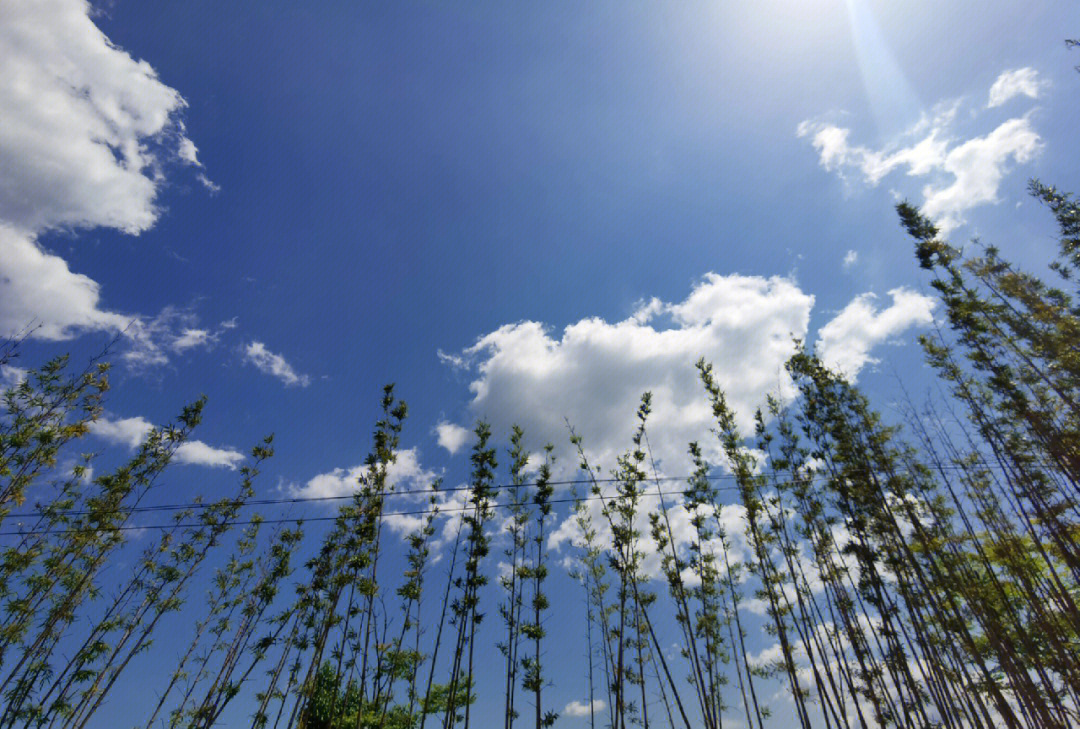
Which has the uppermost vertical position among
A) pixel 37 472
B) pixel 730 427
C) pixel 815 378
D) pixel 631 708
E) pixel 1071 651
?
pixel 815 378

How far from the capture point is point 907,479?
10078 mm

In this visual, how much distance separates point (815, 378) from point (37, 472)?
16.4 meters

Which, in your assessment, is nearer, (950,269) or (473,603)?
(473,603)

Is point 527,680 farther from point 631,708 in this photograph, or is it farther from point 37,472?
point 37,472

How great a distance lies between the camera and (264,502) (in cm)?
770

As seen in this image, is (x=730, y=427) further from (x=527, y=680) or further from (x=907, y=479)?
(x=527, y=680)

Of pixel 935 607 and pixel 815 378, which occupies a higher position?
pixel 815 378

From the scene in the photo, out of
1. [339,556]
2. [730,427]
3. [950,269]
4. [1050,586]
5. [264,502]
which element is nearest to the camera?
[264,502]

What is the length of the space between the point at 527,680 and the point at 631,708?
3617 millimetres

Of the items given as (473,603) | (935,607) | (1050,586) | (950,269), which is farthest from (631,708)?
(950,269)

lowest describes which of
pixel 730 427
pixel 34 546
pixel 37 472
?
pixel 34 546

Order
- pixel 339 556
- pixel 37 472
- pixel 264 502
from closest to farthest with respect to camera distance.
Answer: pixel 264 502, pixel 37 472, pixel 339 556

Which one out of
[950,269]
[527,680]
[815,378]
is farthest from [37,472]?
[950,269]

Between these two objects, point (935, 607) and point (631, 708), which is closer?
point (935, 607)
